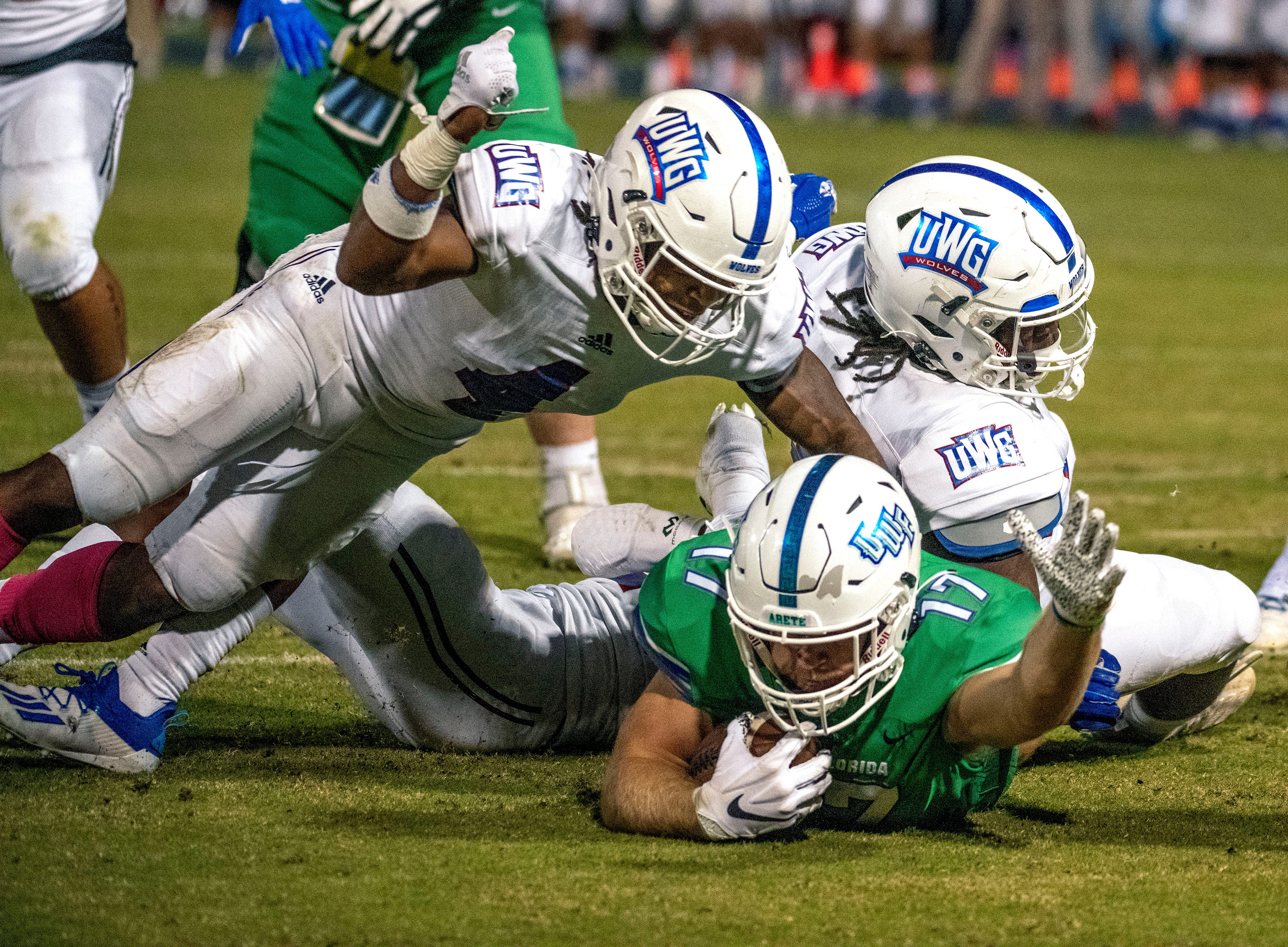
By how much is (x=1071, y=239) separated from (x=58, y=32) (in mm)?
2598

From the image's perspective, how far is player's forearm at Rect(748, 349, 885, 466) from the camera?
3.35 m

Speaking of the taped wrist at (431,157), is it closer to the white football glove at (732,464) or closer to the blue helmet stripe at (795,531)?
the blue helmet stripe at (795,531)

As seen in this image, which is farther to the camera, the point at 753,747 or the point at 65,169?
the point at 65,169

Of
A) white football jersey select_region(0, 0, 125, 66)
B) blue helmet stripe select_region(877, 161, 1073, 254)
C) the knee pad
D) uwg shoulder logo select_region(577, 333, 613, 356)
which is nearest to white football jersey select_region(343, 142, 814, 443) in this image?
uwg shoulder logo select_region(577, 333, 613, 356)

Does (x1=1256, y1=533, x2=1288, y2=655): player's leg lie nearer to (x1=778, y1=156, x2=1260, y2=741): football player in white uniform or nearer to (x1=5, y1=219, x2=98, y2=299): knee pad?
(x1=778, y1=156, x2=1260, y2=741): football player in white uniform

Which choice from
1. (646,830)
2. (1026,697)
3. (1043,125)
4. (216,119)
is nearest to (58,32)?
(646,830)

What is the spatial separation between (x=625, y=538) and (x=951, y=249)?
88cm

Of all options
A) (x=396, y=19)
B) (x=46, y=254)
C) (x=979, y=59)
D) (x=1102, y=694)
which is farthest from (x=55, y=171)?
(x=979, y=59)

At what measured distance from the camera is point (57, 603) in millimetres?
3285

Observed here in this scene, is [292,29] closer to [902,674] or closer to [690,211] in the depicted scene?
[690,211]

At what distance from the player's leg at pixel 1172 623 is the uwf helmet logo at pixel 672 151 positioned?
1076 millimetres

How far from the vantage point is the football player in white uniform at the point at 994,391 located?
11.1ft

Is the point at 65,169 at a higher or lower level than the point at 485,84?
lower

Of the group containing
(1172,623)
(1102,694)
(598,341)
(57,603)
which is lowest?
(1102,694)
